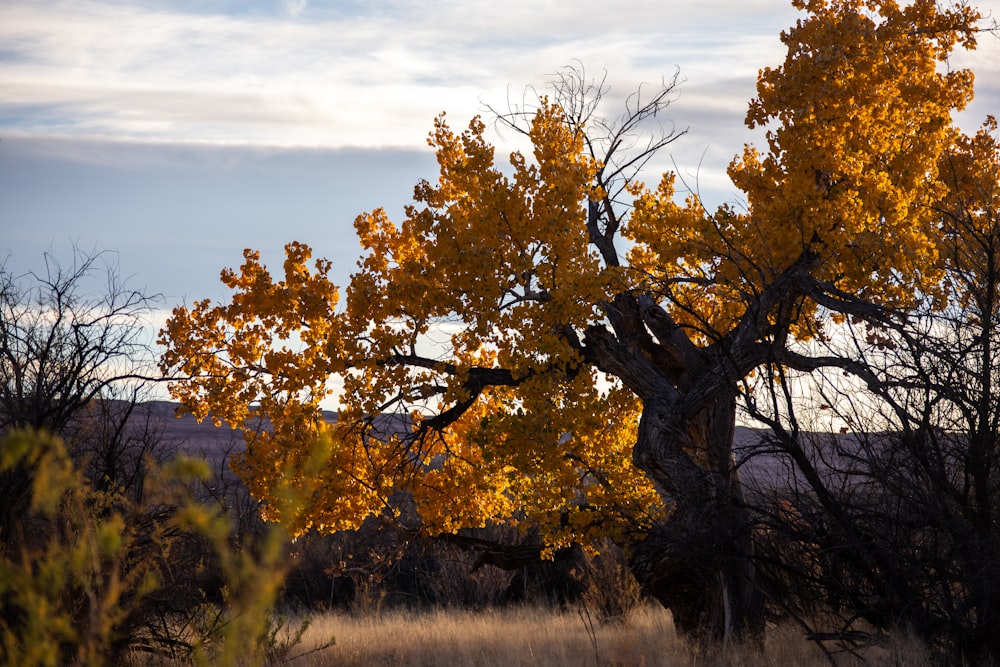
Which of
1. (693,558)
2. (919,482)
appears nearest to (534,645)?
(693,558)

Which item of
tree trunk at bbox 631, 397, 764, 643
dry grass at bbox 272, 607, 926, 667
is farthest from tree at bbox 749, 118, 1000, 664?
tree trunk at bbox 631, 397, 764, 643

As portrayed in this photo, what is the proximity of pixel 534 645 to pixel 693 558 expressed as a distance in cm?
395

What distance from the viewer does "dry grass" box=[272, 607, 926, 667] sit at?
11.0 m

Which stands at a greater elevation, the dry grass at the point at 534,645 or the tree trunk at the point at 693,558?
the tree trunk at the point at 693,558

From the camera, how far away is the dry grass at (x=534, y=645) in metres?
11.0

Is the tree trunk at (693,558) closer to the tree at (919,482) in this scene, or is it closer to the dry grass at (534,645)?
the dry grass at (534,645)

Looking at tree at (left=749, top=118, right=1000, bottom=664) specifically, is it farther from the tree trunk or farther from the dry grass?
the tree trunk

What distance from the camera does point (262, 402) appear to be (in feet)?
47.6

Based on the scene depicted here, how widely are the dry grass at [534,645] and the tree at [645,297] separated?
0.87m

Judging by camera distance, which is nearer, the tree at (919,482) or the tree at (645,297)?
the tree at (919,482)

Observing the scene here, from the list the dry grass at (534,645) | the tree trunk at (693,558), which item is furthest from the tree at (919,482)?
the tree trunk at (693,558)

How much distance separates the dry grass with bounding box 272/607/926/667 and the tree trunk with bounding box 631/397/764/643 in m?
0.47

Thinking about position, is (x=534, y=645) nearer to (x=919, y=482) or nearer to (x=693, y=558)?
(x=693, y=558)

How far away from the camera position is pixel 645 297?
14.6 meters
